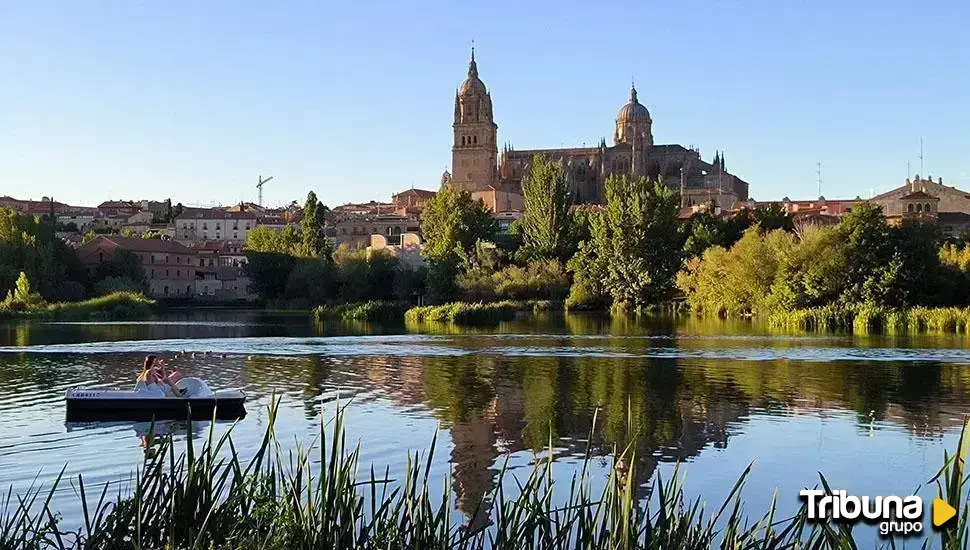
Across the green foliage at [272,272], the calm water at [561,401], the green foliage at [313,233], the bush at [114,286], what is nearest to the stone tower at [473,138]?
the green foliage at [313,233]

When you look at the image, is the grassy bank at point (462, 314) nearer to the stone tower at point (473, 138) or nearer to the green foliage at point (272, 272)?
the green foliage at point (272, 272)

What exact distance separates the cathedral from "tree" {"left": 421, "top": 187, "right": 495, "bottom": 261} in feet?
205

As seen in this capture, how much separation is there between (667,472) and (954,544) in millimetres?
7471

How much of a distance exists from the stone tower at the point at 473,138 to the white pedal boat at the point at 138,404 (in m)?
137

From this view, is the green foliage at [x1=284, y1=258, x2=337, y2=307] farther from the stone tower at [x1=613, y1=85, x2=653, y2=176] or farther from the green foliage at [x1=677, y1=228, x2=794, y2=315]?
the stone tower at [x1=613, y1=85, x2=653, y2=176]

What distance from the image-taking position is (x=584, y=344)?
37188 mm

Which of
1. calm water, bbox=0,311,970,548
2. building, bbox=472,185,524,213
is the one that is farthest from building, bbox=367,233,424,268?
calm water, bbox=0,311,970,548

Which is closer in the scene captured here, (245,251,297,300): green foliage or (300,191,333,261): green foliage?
(245,251,297,300): green foliage

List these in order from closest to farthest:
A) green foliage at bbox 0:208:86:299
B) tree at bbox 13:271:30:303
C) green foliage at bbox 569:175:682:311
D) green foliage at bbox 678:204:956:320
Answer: green foliage at bbox 678:204:956:320
tree at bbox 13:271:30:303
green foliage at bbox 0:208:86:299
green foliage at bbox 569:175:682:311

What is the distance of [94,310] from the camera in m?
59.7

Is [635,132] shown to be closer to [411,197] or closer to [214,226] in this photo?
[411,197]

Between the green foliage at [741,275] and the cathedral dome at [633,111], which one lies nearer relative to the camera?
the green foliage at [741,275]

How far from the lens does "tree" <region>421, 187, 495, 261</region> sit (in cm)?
8094

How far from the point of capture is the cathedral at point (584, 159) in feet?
500
